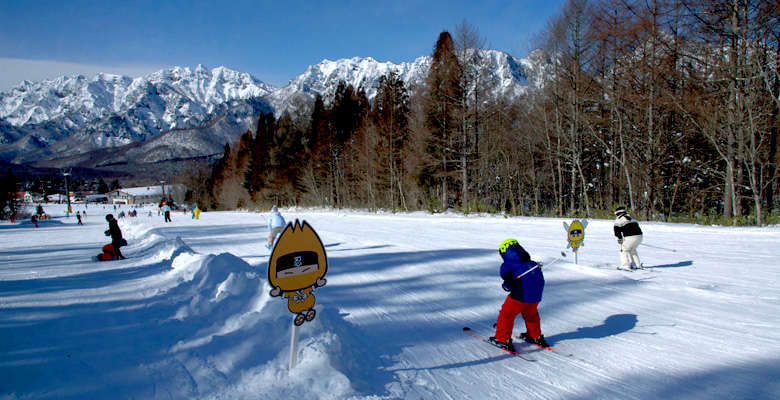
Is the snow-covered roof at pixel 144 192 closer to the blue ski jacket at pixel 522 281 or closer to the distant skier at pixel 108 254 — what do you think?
the distant skier at pixel 108 254

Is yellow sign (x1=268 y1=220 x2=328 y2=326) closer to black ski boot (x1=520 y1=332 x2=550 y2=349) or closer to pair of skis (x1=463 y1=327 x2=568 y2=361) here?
pair of skis (x1=463 y1=327 x2=568 y2=361)

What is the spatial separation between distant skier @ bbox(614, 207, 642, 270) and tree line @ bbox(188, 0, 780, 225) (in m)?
9.59

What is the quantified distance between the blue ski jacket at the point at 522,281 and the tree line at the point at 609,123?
1518 cm

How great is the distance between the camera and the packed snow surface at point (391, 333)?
3525 millimetres

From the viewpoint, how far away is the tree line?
15.6m

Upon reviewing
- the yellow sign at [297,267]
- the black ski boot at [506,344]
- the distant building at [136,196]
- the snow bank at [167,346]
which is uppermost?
the distant building at [136,196]

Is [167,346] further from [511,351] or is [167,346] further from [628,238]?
Result: [628,238]

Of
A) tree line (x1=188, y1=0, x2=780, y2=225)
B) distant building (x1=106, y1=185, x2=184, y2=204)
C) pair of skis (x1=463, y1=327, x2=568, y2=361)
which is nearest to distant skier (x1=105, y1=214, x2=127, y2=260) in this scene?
pair of skis (x1=463, y1=327, x2=568, y2=361)

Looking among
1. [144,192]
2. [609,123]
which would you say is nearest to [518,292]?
[609,123]

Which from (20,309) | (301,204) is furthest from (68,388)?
(301,204)

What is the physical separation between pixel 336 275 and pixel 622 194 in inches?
810

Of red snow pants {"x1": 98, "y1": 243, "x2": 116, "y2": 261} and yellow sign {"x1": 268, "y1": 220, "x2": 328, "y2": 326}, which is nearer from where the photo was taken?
yellow sign {"x1": 268, "y1": 220, "x2": 328, "y2": 326}

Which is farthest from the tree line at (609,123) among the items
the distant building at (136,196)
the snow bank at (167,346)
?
the distant building at (136,196)

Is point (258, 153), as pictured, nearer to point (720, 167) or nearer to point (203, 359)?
point (720, 167)
